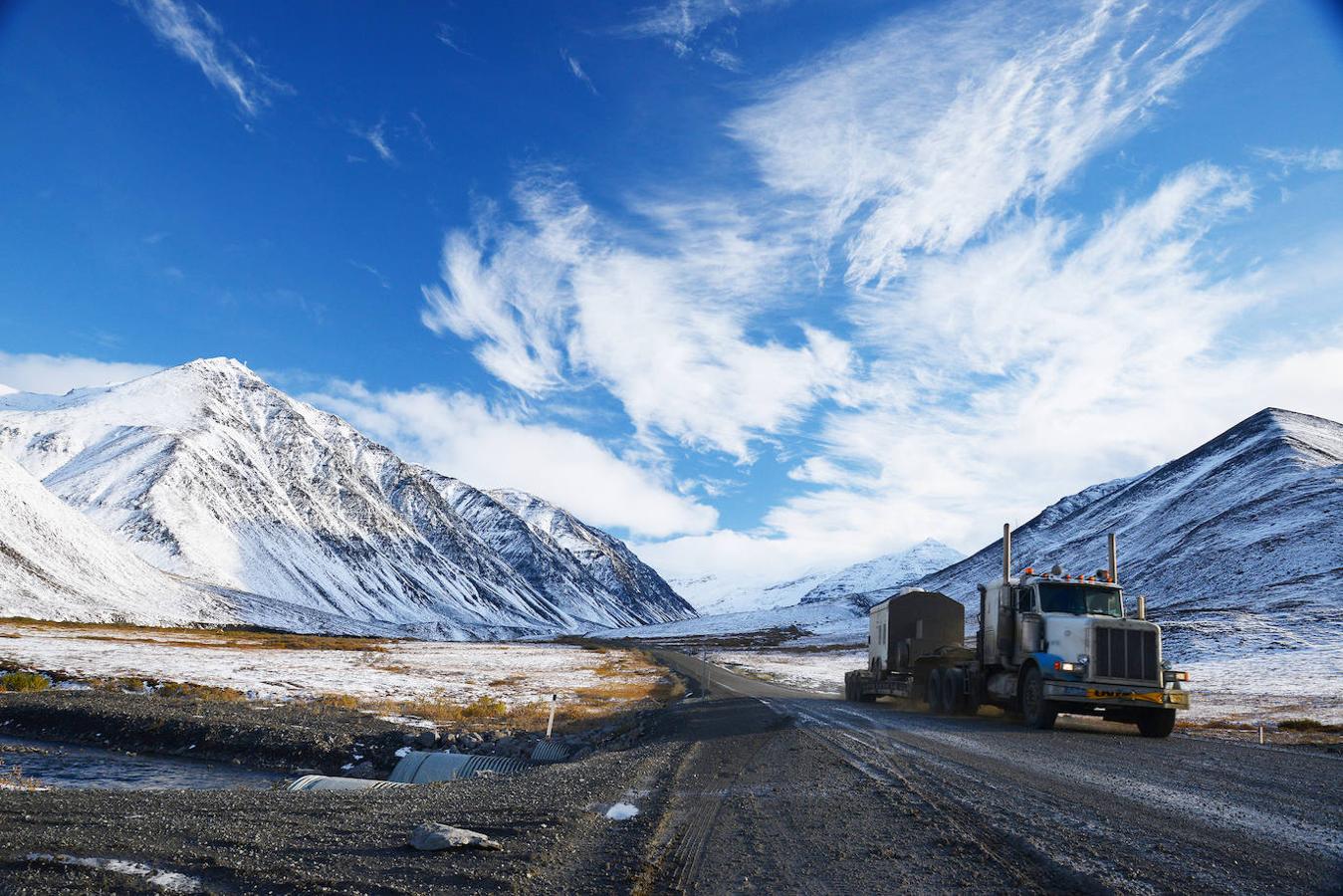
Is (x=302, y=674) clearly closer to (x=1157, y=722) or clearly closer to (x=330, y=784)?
(x=330, y=784)

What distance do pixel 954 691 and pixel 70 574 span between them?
11318cm

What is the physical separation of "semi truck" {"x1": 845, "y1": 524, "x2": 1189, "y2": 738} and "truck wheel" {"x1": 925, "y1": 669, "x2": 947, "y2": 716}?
0.10 feet

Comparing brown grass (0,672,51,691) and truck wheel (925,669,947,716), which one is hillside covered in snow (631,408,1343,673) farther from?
brown grass (0,672,51,691)

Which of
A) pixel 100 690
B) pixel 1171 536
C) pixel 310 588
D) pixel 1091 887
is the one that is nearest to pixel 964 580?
pixel 1171 536

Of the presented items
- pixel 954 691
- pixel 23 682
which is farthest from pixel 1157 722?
pixel 23 682

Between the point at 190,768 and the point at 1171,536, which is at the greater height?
the point at 1171,536

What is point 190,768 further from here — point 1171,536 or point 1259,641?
point 1171,536

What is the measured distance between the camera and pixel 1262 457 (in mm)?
126375

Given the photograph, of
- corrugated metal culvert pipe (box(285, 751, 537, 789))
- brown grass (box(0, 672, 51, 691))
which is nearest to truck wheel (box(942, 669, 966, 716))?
corrugated metal culvert pipe (box(285, 751, 537, 789))

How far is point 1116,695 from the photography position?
62.4 ft

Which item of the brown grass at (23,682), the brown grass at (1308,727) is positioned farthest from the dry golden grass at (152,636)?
the brown grass at (1308,727)

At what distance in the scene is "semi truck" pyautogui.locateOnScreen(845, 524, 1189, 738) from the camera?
19188 mm

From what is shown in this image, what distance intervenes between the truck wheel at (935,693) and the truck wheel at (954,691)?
0.78 ft

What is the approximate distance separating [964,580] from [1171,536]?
64.4 meters
